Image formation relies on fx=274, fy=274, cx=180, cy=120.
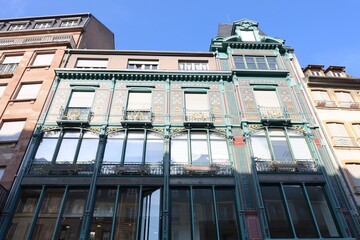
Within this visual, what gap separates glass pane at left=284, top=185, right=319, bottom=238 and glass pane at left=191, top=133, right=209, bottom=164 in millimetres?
4789

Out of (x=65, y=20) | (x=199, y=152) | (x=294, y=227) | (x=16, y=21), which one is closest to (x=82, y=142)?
(x=199, y=152)

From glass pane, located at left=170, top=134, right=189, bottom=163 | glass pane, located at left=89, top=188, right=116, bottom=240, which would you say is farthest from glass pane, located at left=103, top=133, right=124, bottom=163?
glass pane, located at left=170, top=134, right=189, bottom=163

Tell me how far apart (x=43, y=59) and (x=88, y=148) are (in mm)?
10144

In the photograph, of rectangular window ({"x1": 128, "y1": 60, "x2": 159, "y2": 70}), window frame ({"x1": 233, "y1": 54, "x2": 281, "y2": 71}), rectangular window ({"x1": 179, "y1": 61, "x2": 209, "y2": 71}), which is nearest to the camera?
window frame ({"x1": 233, "y1": 54, "x2": 281, "y2": 71})

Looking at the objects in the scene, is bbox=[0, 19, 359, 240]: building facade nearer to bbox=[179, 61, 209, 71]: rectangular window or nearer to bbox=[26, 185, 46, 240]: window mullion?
bbox=[26, 185, 46, 240]: window mullion

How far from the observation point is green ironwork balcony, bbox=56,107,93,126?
17031mm

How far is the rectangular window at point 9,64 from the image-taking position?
21.0m

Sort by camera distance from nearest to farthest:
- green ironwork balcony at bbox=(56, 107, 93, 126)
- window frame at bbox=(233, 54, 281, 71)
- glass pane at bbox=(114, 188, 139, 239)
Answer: glass pane at bbox=(114, 188, 139, 239), green ironwork balcony at bbox=(56, 107, 93, 126), window frame at bbox=(233, 54, 281, 71)

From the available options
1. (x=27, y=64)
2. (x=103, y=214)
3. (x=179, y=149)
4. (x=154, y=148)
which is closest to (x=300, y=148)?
(x=179, y=149)

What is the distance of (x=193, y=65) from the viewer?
22.2m

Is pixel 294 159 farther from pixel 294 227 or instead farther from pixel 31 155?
pixel 31 155

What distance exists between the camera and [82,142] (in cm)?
1659

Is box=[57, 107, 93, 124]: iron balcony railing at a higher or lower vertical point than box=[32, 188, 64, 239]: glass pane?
higher

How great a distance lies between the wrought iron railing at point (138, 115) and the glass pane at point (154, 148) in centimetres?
116
